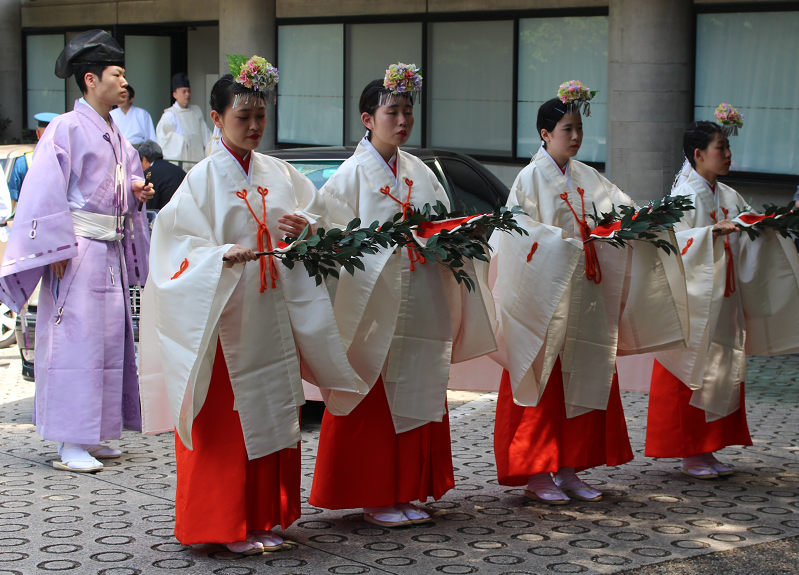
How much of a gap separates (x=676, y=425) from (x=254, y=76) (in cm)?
266

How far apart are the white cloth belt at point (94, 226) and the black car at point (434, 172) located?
4.69ft

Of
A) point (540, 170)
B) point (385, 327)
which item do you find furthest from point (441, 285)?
point (540, 170)

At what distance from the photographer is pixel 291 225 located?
393 cm

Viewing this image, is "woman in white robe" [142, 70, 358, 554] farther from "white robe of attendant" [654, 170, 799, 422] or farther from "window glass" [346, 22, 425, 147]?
"window glass" [346, 22, 425, 147]

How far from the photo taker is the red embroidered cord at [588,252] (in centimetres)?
467

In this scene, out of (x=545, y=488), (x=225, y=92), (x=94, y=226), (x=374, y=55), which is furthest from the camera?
(x=374, y=55)

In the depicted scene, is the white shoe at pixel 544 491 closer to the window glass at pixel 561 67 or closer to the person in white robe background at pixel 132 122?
the window glass at pixel 561 67

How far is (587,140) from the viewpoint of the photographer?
11.4 meters

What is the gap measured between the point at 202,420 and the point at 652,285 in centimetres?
217

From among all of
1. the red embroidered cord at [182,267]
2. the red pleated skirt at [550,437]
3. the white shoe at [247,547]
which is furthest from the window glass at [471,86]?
the white shoe at [247,547]

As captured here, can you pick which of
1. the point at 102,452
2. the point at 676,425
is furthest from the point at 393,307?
the point at 102,452

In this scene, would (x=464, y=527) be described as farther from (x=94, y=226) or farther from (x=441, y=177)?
(x=441, y=177)

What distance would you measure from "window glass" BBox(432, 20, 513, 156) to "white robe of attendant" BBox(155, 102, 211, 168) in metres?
2.83

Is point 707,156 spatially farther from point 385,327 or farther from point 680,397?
point 385,327
